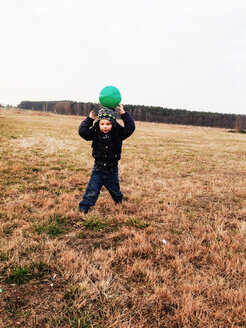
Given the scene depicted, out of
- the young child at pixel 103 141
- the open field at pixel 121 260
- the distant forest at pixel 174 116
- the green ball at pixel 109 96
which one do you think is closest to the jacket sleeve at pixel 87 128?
the young child at pixel 103 141

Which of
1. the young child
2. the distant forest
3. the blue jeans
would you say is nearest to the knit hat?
the young child

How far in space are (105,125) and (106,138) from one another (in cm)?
26

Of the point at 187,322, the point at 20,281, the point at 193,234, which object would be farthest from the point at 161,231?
the point at 20,281

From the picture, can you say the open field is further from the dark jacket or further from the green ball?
the green ball

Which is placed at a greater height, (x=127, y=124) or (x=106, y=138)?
(x=127, y=124)

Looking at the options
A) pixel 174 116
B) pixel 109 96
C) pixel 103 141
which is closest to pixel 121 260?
pixel 103 141

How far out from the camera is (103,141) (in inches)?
157

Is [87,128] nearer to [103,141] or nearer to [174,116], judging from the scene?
[103,141]

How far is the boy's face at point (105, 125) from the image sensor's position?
383 centimetres

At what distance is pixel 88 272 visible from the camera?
2445mm

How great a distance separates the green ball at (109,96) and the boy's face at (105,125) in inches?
11.8

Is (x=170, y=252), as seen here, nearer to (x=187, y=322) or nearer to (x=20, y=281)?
(x=187, y=322)

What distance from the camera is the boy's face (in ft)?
12.6

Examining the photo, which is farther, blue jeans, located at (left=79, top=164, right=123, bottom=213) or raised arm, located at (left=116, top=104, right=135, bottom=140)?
blue jeans, located at (left=79, top=164, right=123, bottom=213)
